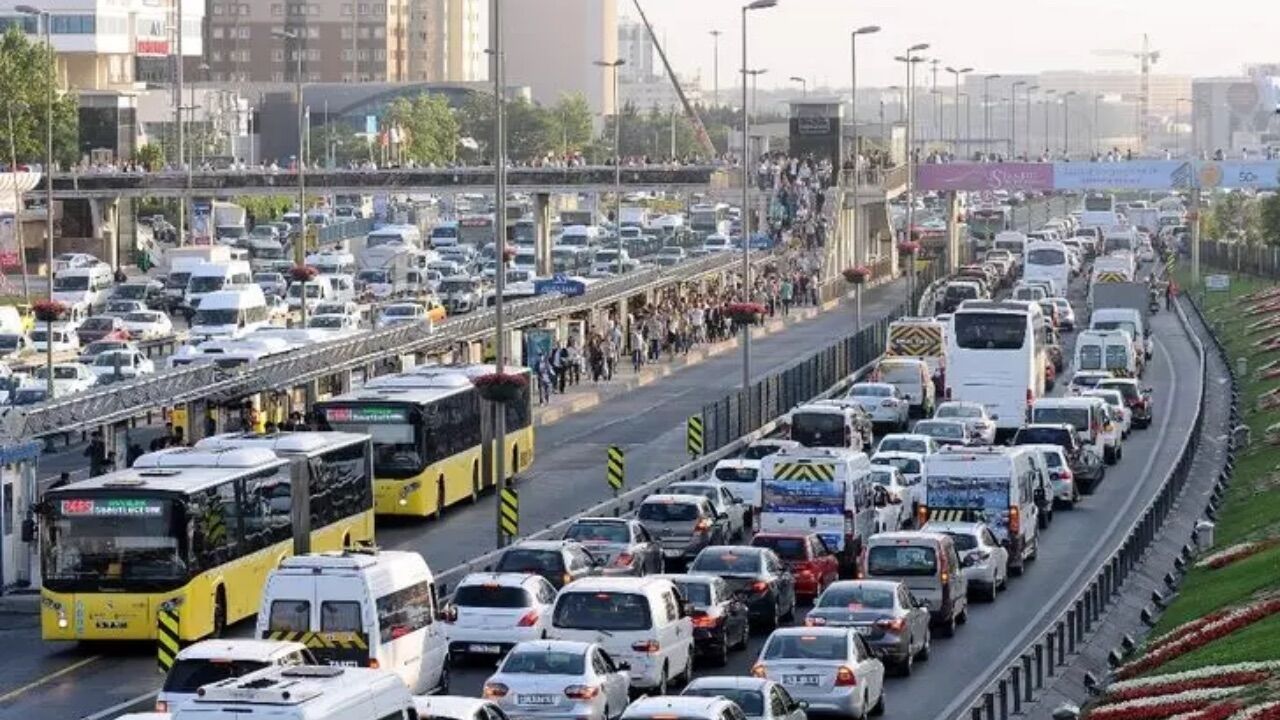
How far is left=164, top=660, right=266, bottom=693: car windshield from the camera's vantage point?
105ft

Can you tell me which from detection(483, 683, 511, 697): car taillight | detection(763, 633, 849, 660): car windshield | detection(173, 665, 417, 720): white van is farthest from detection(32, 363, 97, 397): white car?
detection(173, 665, 417, 720): white van

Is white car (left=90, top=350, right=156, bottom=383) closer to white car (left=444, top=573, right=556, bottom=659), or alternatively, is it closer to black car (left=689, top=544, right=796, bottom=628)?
black car (left=689, top=544, right=796, bottom=628)

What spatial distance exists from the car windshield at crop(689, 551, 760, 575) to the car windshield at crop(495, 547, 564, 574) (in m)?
1.79

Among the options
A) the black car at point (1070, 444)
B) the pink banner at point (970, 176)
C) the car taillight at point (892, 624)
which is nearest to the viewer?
the car taillight at point (892, 624)

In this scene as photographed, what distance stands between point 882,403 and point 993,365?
128 inches

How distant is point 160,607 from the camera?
4097 centimetres

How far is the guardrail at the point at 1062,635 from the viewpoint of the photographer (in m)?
34.5

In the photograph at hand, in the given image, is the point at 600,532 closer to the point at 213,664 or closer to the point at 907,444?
the point at 213,664

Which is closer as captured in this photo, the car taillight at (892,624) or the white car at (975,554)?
the car taillight at (892,624)

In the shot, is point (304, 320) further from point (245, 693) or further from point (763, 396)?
point (245, 693)

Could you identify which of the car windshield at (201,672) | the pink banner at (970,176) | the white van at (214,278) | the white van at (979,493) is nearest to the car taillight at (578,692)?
the car windshield at (201,672)

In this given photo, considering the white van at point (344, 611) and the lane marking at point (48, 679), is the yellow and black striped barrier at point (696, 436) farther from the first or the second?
the white van at point (344, 611)

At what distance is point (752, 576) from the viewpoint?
141 ft

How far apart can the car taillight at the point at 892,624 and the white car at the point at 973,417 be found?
25304 millimetres
